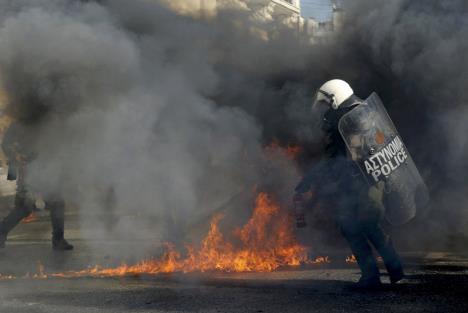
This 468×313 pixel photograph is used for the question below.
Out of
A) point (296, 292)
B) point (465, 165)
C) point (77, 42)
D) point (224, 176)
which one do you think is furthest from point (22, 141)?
point (465, 165)

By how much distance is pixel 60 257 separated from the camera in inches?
259

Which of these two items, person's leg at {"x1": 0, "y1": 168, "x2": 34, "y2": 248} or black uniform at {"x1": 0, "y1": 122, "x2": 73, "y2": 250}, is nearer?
black uniform at {"x1": 0, "y1": 122, "x2": 73, "y2": 250}

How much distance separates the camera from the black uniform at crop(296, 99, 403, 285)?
4.70m

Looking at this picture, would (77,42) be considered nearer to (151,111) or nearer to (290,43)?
(151,111)

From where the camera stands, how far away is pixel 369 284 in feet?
15.1

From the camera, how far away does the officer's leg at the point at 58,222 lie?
700 centimetres

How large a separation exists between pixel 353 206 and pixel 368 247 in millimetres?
389

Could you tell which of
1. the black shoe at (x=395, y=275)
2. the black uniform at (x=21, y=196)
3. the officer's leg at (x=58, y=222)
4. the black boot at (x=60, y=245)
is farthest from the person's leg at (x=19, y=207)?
the black shoe at (x=395, y=275)

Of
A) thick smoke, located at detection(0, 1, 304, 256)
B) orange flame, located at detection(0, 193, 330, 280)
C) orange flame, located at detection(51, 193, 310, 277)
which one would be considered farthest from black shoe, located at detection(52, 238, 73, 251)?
orange flame, located at detection(51, 193, 310, 277)

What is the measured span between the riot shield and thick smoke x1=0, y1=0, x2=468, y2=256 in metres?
1.44

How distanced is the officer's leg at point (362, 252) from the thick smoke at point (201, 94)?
1578 mm

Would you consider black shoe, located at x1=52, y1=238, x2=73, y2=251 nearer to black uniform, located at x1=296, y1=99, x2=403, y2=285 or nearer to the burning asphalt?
the burning asphalt

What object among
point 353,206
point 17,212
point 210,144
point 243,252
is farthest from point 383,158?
point 17,212

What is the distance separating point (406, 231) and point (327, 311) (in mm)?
2858
